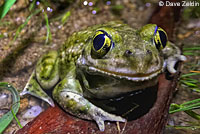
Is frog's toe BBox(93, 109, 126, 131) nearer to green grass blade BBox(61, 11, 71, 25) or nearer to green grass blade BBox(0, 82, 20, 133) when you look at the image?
green grass blade BBox(0, 82, 20, 133)

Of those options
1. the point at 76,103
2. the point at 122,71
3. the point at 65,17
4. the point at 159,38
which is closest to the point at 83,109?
the point at 76,103

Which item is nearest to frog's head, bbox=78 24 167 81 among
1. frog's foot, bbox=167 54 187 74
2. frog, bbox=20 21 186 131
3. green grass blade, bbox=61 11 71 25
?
frog, bbox=20 21 186 131

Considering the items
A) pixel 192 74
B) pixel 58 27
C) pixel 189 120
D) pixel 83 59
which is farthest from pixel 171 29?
pixel 58 27

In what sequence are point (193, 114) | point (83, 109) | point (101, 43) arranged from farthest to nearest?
point (193, 114)
point (83, 109)
point (101, 43)

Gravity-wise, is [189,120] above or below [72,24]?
below

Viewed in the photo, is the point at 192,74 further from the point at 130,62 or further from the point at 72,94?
the point at 72,94

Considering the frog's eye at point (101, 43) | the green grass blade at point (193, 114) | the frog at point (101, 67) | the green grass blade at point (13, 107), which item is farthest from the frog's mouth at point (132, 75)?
the green grass blade at point (13, 107)

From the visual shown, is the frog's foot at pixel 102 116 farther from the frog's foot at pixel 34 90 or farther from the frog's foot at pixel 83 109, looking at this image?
the frog's foot at pixel 34 90

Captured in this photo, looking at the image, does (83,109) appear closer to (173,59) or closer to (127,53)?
(127,53)
